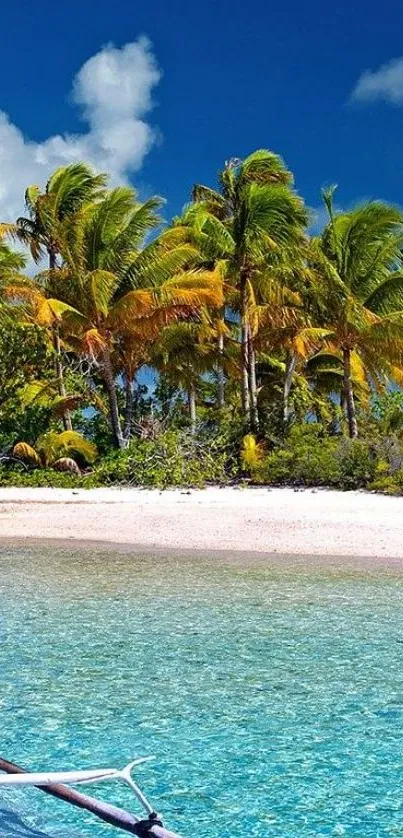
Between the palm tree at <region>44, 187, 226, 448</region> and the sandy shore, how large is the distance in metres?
4.89

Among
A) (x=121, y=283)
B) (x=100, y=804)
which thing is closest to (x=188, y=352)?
(x=121, y=283)

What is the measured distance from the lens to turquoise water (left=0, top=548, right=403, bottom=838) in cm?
411

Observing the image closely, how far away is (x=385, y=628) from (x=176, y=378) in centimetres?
1835

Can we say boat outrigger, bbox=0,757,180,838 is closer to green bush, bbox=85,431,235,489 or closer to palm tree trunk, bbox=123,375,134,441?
green bush, bbox=85,431,235,489

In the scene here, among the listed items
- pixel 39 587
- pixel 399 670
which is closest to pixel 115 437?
pixel 39 587

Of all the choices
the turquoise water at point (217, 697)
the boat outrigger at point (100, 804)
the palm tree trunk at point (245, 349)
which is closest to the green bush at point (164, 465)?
the palm tree trunk at point (245, 349)

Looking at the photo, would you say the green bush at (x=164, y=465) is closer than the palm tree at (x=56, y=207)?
Yes

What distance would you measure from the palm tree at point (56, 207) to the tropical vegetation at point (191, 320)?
0.04 meters

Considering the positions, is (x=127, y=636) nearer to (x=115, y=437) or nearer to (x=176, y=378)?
(x=115, y=437)

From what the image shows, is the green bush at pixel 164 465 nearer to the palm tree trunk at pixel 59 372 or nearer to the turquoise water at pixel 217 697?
the palm tree trunk at pixel 59 372

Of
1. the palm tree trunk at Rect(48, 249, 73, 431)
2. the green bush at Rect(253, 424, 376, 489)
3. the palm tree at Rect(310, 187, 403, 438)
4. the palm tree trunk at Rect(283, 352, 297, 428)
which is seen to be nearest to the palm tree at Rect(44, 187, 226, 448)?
the palm tree trunk at Rect(48, 249, 73, 431)

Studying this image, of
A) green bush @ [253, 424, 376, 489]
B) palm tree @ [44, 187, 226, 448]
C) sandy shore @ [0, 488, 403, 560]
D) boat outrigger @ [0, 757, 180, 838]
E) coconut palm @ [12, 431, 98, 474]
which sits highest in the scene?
palm tree @ [44, 187, 226, 448]

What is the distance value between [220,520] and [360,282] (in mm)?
9992

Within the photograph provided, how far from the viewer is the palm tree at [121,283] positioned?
20984mm
